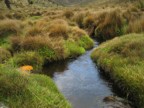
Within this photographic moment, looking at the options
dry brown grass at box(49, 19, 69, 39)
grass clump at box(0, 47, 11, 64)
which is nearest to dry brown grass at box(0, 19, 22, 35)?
dry brown grass at box(49, 19, 69, 39)

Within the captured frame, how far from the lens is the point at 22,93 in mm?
10234

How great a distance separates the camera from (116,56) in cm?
1584

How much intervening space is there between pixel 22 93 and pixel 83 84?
4595 mm

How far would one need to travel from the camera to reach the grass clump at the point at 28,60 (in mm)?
16547

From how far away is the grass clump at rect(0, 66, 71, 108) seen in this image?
9.88m

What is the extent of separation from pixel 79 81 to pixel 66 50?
4755mm

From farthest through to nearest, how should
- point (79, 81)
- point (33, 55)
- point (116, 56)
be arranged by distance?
point (33, 55), point (116, 56), point (79, 81)

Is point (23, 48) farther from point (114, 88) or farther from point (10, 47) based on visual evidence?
point (114, 88)

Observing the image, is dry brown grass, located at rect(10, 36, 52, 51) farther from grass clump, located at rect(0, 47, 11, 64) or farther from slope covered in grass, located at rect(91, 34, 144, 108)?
slope covered in grass, located at rect(91, 34, 144, 108)

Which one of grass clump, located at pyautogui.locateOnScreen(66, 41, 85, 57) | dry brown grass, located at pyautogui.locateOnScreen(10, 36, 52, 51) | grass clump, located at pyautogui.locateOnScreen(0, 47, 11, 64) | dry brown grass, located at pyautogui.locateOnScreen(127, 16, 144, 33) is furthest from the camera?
dry brown grass, located at pyautogui.locateOnScreen(127, 16, 144, 33)

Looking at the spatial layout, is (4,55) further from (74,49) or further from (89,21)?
(89,21)

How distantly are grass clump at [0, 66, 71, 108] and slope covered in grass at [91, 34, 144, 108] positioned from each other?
8.08 feet

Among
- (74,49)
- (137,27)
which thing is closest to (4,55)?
(74,49)

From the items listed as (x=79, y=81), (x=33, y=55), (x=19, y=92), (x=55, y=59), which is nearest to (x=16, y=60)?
(x=33, y=55)
